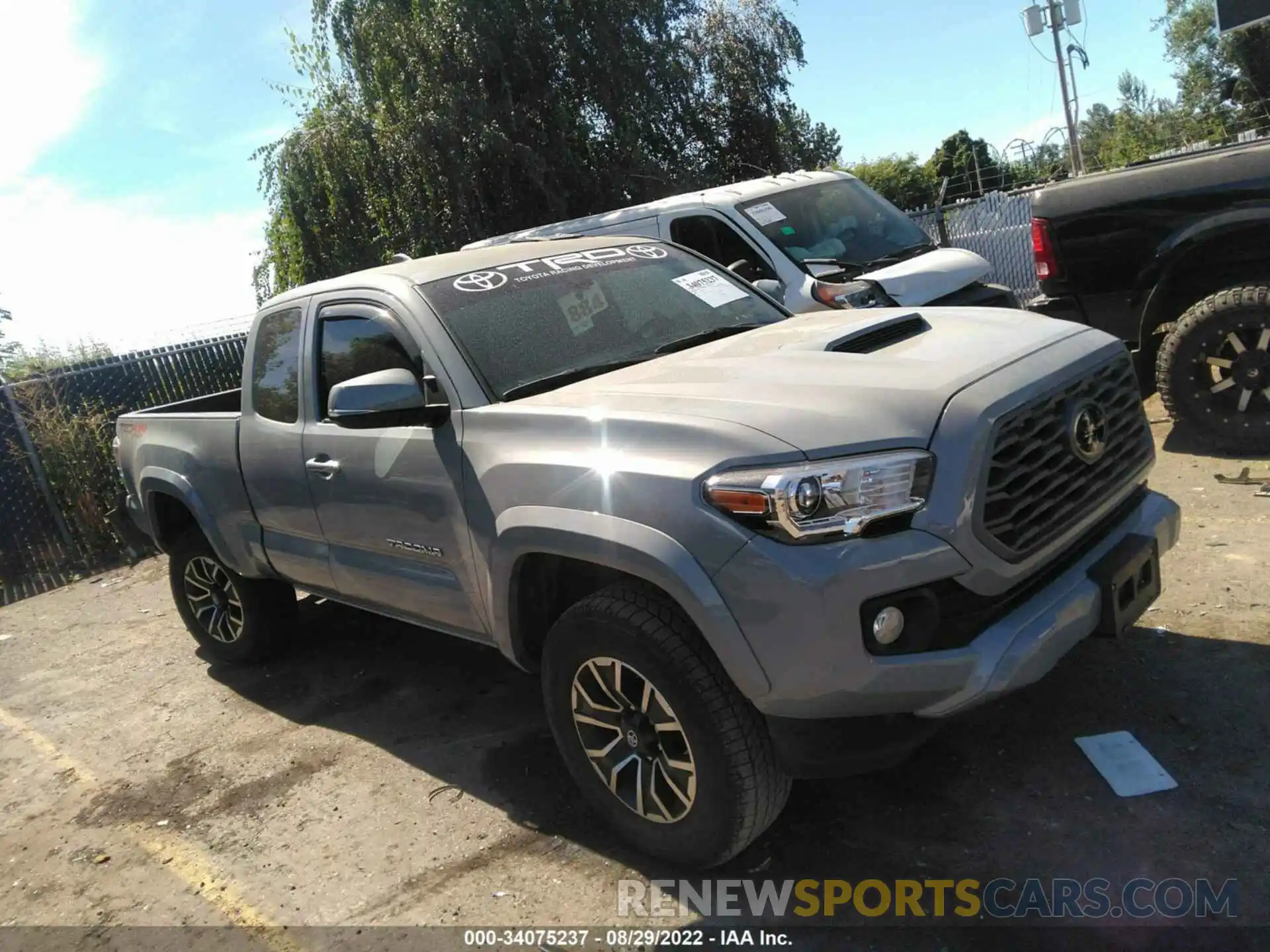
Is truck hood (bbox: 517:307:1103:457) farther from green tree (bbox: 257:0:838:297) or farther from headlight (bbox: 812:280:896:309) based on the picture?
green tree (bbox: 257:0:838:297)

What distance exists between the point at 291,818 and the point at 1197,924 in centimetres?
309

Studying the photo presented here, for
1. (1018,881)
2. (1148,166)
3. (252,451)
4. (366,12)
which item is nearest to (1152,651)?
(1018,881)

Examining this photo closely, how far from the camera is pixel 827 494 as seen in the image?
2576mm

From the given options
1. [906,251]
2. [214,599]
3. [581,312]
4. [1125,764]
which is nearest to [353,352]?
[581,312]

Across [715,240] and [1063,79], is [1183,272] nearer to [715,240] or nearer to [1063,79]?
[715,240]

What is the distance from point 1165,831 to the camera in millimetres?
2848

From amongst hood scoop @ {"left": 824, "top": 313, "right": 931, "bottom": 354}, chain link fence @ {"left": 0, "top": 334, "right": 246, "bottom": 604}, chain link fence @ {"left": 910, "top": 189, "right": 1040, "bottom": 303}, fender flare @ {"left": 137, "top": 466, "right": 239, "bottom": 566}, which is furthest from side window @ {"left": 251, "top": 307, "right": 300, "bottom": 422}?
chain link fence @ {"left": 910, "top": 189, "right": 1040, "bottom": 303}

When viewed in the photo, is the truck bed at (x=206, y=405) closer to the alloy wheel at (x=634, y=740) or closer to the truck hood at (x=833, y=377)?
the truck hood at (x=833, y=377)

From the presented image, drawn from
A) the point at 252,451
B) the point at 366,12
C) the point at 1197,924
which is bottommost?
the point at 1197,924

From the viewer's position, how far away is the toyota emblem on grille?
2.97m

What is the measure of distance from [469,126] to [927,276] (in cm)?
897

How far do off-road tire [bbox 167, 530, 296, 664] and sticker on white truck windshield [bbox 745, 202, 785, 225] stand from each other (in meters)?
4.35

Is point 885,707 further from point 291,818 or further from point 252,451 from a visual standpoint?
point 252,451

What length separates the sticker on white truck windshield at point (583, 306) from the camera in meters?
3.82
